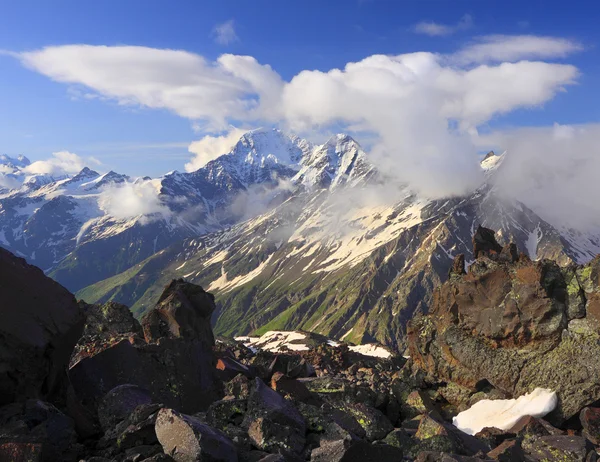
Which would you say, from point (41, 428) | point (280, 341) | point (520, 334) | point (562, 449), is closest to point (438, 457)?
point (562, 449)

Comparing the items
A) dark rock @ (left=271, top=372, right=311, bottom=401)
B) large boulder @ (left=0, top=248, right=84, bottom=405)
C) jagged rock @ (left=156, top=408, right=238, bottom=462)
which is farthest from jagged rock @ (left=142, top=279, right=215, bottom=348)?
jagged rock @ (left=156, top=408, right=238, bottom=462)

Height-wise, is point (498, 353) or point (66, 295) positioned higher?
point (66, 295)

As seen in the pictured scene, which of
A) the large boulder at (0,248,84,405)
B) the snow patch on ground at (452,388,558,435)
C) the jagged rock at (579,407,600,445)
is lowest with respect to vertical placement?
the snow patch on ground at (452,388,558,435)

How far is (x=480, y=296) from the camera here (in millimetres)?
38625

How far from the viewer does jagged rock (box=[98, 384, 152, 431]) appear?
16.3m

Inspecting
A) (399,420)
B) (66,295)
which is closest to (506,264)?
(399,420)

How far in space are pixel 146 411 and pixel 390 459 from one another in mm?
7167

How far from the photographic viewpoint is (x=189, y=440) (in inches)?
484

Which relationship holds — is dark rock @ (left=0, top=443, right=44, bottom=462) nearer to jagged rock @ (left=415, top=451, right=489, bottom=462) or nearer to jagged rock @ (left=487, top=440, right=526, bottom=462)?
jagged rock @ (left=415, top=451, right=489, bottom=462)

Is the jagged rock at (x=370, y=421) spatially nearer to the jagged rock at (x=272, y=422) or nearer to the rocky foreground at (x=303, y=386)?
the rocky foreground at (x=303, y=386)

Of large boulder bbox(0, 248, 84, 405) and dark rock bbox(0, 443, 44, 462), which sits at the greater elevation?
large boulder bbox(0, 248, 84, 405)

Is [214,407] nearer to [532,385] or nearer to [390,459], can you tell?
[390,459]

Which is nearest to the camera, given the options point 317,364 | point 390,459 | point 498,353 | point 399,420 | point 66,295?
point 390,459

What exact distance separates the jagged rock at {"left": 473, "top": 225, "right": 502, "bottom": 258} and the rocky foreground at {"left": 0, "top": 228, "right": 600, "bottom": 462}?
7.30 meters
